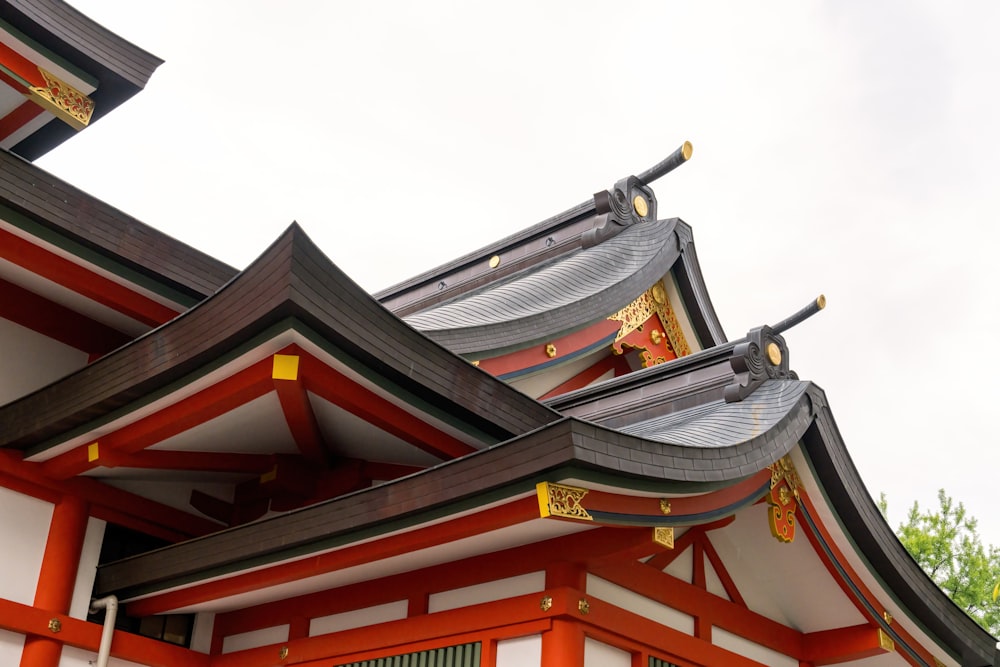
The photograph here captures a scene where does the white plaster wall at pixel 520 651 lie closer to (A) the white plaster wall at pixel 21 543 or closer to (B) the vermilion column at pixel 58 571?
(B) the vermilion column at pixel 58 571

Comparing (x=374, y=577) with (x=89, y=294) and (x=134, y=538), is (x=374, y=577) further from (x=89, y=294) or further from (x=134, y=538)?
(x=89, y=294)

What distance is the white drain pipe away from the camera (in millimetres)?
6020

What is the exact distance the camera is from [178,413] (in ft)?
18.6

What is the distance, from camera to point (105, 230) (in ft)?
19.0

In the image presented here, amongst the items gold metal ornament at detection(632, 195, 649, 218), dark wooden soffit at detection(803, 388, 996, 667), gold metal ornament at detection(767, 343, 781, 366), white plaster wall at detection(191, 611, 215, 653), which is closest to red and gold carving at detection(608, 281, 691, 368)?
gold metal ornament at detection(632, 195, 649, 218)

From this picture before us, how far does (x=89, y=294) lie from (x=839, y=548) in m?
4.70

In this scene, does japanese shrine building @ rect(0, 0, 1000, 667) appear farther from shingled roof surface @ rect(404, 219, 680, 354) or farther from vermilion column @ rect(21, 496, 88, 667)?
shingled roof surface @ rect(404, 219, 680, 354)

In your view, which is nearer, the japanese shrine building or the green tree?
the japanese shrine building

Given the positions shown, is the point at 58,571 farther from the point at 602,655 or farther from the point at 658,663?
the point at 658,663

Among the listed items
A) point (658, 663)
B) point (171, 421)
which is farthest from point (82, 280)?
point (658, 663)

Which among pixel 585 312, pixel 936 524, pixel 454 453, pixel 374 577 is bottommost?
pixel 374 577

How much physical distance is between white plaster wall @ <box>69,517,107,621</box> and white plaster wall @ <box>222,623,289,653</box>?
0.92m

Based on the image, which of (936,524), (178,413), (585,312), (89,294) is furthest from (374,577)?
(936,524)

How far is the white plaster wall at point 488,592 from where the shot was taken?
5.16 m
